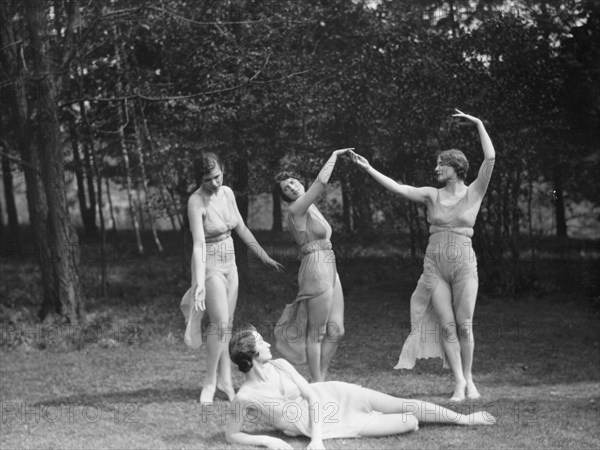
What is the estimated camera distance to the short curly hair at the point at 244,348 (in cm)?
721

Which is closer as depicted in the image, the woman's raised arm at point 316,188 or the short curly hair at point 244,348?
the short curly hair at point 244,348

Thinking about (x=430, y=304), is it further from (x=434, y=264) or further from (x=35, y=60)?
(x=35, y=60)

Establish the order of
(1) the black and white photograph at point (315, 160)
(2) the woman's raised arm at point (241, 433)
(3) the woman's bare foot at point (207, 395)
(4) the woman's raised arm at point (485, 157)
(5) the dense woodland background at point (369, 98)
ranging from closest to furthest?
(2) the woman's raised arm at point (241, 433) < (4) the woman's raised arm at point (485, 157) < (3) the woman's bare foot at point (207, 395) < (1) the black and white photograph at point (315, 160) < (5) the dense woodland background at point (369, 98)

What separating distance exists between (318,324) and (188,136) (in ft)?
27.4

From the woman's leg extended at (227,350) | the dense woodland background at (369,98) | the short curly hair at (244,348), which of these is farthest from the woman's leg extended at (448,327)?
the dense woodland background at (369,98)

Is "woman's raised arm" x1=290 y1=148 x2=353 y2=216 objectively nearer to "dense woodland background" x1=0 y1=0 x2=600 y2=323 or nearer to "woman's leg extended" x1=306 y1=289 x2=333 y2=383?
"woman's leg extended" x1=306 y1=289 x2=333 y2=383

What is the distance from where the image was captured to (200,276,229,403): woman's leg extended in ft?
29.3

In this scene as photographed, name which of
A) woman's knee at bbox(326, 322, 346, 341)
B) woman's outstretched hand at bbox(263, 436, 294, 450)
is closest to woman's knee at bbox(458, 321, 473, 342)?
woman's knee at bbox(326, 322, 346, 341)

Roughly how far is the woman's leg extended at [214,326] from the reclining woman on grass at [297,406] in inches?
62.4

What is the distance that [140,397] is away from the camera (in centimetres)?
962

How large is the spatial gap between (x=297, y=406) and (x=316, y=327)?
5.42ft

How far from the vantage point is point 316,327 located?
29.2 feet

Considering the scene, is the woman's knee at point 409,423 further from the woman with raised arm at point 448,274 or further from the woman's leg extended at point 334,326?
the woman's leg extended at point 334,326

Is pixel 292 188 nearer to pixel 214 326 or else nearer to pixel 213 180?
pixel 213 180
